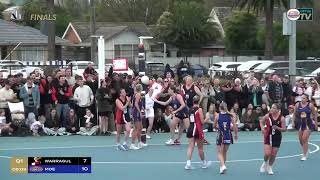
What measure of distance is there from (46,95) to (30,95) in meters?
0.57

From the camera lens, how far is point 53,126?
22.2 m

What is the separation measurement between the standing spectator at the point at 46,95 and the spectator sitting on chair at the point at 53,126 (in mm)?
235

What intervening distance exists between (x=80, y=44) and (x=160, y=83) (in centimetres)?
4515

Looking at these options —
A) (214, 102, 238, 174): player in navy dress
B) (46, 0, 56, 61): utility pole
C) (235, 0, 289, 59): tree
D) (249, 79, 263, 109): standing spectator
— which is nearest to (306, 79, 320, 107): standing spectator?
(249, 79, 263, 109): standing spectator

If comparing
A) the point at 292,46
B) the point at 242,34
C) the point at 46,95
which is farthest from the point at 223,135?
the point at 242,34

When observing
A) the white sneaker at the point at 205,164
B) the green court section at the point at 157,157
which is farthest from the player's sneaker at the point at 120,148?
the white sneaker at the point at 205,164

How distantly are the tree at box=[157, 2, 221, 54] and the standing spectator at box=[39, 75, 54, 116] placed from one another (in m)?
43.9

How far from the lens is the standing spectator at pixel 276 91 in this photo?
23922 mm

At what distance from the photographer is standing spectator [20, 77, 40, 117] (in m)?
21.8

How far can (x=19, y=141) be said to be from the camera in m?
20.7

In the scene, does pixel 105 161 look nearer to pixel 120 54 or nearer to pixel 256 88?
pixel 256 88
